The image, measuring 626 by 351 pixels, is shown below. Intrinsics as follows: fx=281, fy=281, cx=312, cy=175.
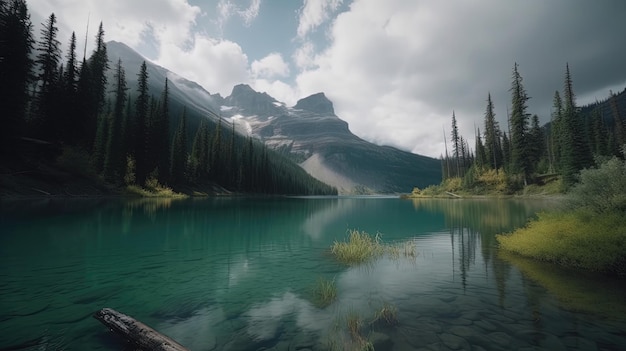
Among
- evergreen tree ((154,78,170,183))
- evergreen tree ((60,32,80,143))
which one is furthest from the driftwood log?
evergreen tree ((154,78,170,183))

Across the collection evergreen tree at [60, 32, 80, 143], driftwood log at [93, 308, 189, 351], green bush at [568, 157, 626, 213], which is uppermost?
evergreen tree at [60, 32, 80, 143]

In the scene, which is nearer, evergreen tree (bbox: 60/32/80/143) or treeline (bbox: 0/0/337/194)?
treeline (bbox: 0/0/337/194)

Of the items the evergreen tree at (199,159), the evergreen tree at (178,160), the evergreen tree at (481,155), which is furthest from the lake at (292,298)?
the evergreen tree at (481,155)

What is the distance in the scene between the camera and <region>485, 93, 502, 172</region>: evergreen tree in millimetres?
89438

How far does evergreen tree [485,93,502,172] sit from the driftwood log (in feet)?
328

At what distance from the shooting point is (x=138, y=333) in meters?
5.70

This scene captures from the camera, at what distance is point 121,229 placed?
23.6 meters

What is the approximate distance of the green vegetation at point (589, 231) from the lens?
1179cm

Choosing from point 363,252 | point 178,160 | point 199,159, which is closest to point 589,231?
point 363,252

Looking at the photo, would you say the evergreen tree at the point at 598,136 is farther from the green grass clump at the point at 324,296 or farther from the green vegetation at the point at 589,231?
the green grass clump at the point at 324,296

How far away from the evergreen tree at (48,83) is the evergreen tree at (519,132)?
328ft

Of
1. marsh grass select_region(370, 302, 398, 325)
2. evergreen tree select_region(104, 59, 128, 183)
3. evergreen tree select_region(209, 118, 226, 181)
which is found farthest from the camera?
evergreen tree select_region(209, 118, 226, 181)

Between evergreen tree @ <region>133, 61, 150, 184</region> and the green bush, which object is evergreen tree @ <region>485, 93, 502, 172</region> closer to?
the green bush

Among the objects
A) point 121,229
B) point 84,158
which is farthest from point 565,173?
point 84,158
